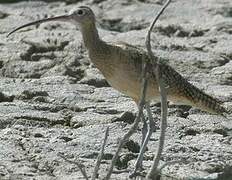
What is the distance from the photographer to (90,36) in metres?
7.25

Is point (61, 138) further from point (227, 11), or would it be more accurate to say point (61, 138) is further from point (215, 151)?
point (227, 11)

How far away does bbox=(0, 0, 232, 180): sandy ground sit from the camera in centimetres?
663

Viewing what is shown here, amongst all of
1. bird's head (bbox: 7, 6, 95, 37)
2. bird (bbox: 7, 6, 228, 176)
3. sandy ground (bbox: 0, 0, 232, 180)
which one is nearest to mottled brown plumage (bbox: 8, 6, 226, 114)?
bird (bbox: 7, 6, 228, 176)

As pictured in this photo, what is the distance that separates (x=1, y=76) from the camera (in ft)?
29.0

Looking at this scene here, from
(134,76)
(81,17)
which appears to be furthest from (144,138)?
(81,17)

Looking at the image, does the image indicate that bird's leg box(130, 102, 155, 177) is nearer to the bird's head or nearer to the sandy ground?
the sandy ground

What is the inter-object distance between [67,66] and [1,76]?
0.66 meters

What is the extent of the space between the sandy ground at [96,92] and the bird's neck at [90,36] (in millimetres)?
648

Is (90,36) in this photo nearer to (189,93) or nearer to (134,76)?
(134,76)

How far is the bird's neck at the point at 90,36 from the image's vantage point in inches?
282

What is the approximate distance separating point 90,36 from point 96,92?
1.20m

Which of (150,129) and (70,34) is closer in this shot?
(150,129)

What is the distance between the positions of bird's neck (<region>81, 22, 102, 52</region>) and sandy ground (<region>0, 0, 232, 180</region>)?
2.13 ft

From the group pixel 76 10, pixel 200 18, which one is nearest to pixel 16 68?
pixel 76 10
